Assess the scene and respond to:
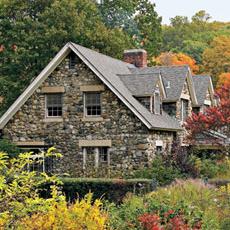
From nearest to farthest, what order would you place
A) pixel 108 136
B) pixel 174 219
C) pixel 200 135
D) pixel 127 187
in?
pixel 174 219 < pixel 127 187 < pixel 108 136 < pixel 200 135

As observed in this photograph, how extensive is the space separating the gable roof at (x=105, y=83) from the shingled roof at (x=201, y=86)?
6.19 meters

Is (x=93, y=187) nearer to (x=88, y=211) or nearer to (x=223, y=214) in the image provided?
(x=223, y=214)

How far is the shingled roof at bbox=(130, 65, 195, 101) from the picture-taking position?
106ft

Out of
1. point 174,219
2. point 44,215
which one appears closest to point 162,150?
point 174,219

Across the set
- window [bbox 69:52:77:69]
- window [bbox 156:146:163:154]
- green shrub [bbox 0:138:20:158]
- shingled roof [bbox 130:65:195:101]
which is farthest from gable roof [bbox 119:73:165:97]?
green shrub [bbox 0:138:20:158]

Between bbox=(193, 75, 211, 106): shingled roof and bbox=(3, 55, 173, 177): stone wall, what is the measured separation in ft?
24.5

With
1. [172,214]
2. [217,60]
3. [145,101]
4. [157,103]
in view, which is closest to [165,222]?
[172,214]

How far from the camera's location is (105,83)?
27156mm

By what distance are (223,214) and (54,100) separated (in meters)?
15.5

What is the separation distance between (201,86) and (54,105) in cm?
1204

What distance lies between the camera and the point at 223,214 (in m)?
14.5

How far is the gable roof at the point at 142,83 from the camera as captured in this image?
1137 inches

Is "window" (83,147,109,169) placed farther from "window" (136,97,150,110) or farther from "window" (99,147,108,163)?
"window" (136,97,150,110)

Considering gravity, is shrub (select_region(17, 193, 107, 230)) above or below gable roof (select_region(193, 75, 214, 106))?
below
